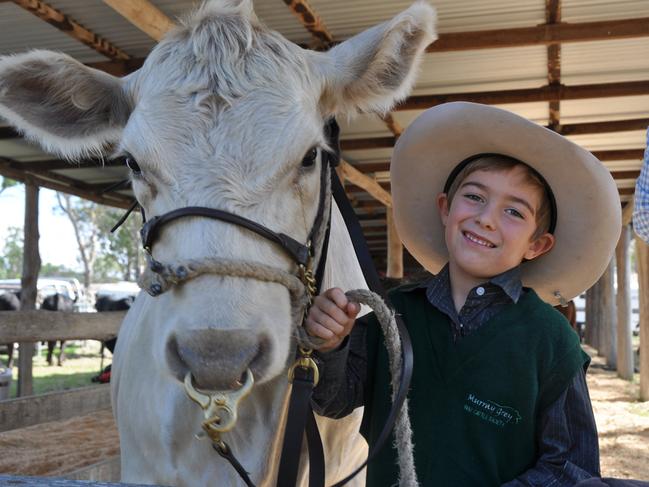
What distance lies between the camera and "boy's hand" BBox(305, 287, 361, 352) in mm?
1869

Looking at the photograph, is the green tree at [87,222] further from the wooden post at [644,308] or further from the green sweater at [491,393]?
the green sweater at [491,393]

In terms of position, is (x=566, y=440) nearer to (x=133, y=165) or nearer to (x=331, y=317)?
(x=331, y=317)

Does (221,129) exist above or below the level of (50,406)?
above

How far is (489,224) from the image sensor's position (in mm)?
1977

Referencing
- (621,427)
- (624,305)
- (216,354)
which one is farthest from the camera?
(624,305)

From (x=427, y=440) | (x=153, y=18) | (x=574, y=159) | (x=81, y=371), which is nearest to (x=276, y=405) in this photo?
(x=427, y=440)

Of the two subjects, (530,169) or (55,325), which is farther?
(55,325)

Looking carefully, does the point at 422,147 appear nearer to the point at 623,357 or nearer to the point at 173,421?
the point at 173,421

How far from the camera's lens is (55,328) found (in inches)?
242

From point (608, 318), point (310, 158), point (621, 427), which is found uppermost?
point (310, 158)

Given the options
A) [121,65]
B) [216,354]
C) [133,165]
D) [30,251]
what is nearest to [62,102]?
[133,165]

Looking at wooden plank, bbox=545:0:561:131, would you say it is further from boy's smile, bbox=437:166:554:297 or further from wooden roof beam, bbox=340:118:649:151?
boy's smile, bbox=437:166:554:297

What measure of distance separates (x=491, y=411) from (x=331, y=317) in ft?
1.58

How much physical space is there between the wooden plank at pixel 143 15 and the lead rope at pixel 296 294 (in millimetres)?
2758
